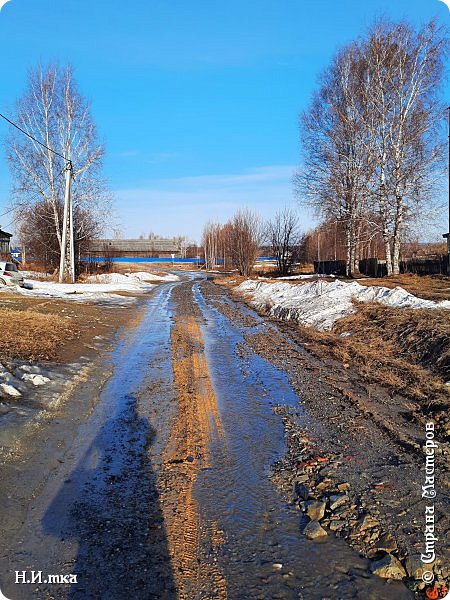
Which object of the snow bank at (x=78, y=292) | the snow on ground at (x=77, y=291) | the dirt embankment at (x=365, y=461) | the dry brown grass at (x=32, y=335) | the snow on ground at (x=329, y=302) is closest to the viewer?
the dirt embankment at (x=365, y=461)

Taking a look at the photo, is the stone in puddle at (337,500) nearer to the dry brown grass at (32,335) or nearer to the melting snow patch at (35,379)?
the melting snow patch at (35,379)

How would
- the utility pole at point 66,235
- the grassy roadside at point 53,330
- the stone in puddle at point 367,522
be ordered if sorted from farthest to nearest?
the utility pole at point 66,235 < the grassy roadside at point 53,330 < the stone in puddle at point 367,522

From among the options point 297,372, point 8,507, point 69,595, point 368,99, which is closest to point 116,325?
point 297,372

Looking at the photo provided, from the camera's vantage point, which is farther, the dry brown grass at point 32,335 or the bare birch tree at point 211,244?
the bare birch tree at point 211,244

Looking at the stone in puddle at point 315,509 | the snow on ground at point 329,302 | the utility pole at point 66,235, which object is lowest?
the stone in puddle at point 315,509

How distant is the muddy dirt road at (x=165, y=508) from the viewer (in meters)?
2.52

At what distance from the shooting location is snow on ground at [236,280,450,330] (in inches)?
485

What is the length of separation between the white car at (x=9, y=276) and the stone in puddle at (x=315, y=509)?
939 inches

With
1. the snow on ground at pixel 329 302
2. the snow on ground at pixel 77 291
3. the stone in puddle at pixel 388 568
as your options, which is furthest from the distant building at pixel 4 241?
the stone in puddle at pixel 388 568

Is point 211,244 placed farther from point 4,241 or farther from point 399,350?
point 399,350

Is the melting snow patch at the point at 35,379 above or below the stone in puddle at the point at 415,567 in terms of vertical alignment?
above

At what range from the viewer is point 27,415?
16.6 feet

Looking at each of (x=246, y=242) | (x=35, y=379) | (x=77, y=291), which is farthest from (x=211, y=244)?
(x=35, y=379)

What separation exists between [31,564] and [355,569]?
193 cm
